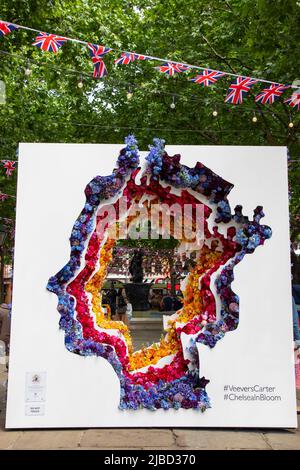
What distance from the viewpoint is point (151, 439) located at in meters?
5.42

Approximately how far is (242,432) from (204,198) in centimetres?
269

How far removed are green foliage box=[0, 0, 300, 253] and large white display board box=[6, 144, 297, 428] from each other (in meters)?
3.62

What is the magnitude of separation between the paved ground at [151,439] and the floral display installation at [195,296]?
0.32 meters

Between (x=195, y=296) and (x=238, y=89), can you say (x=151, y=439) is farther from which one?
(x=238, y=89)

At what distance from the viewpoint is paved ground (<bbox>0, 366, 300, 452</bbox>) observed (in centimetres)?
518

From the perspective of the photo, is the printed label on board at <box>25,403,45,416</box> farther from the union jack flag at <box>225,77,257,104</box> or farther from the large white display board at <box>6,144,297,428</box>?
the union jack flag at <box>225,77,257,104</box>

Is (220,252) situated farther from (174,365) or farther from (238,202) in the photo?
(174,365)

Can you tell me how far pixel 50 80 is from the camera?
12.0m

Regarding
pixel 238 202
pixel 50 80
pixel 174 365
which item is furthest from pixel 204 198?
pixel 50 80

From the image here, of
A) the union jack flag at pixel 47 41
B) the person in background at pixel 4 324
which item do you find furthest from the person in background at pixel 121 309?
the union jack flag at pixel 47 41

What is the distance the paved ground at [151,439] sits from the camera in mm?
5180

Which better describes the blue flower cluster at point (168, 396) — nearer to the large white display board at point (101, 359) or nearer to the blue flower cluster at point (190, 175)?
the large white display board at point (101, 359)

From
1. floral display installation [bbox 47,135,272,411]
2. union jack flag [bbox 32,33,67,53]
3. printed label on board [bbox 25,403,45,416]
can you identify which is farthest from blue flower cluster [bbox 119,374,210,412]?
union jack flag [bbox 32,33,67,53]

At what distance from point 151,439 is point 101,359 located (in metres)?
1.02
